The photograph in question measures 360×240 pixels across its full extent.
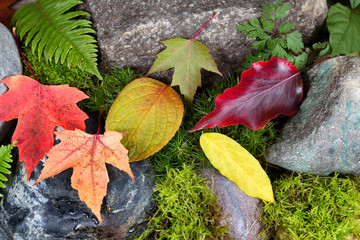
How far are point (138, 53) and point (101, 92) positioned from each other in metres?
0.43

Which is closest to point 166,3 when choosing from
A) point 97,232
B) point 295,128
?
point 295,128

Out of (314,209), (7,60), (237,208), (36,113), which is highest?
(7,60)

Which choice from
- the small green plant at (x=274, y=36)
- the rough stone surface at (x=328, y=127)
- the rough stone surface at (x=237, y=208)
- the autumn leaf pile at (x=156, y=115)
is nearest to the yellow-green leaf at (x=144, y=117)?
the autumn leaf pile at (x=156, y=115)

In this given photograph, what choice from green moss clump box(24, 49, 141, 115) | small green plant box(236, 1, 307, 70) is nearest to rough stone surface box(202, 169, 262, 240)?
small green plant box(236, 1, 307, 70)

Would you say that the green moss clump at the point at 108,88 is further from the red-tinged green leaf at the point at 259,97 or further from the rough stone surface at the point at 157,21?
the red-tinged green leaf at the point at 259,97

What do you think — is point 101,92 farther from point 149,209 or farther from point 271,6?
point 271,6

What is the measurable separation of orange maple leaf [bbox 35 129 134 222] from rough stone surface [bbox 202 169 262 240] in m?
0.71

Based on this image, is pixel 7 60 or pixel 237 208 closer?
pixel 237 208

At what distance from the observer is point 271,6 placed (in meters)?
2.30

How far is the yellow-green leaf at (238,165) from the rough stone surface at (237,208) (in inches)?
6.0

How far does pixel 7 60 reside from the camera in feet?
7.76

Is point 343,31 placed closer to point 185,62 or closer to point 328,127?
point 328,127

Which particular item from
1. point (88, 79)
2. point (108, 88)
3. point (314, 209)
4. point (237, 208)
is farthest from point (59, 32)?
point (314, 209)

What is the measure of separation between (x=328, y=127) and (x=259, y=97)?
19.7 inches
